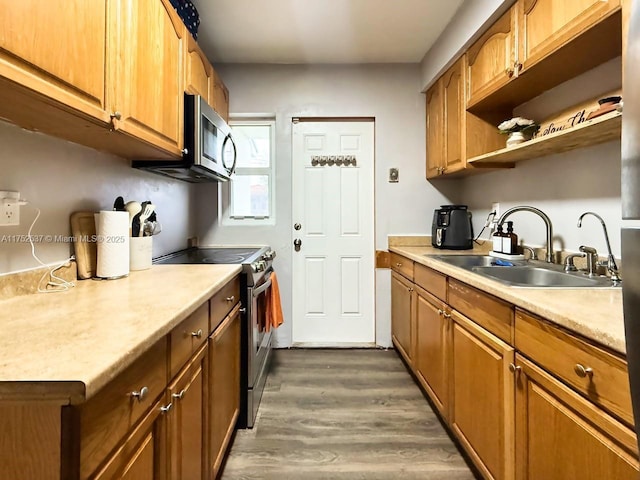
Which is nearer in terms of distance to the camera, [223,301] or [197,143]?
[223,301]

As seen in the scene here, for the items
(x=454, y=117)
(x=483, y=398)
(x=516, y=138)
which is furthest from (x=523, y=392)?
(x=454, y=117)

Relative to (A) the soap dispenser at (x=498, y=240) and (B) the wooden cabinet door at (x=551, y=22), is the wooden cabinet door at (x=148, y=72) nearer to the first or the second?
(B) the wooden cabinet door at (x=551, y=22)

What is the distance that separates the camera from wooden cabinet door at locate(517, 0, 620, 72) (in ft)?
4.01

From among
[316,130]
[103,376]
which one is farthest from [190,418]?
[316,130]

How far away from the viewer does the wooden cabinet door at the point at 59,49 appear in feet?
2.50

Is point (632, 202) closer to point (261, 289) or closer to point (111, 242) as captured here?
point (111, 242)

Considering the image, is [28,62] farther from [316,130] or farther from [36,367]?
[316,130]

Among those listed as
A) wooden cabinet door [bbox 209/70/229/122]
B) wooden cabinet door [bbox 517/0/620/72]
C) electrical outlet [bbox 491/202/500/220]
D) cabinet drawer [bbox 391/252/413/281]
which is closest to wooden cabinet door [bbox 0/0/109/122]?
wooden cabinet door [bbox 209/70/229/122]

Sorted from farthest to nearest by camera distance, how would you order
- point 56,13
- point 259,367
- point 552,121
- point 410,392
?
1. point 410,392
2. point 259,367
3. point 552,121
4. point 56,13

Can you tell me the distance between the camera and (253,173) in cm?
299

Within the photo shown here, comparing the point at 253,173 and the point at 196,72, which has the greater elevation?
the point at 196,72

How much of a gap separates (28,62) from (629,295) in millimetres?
1356

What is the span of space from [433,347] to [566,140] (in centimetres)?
121

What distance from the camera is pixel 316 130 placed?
2.96 metres
